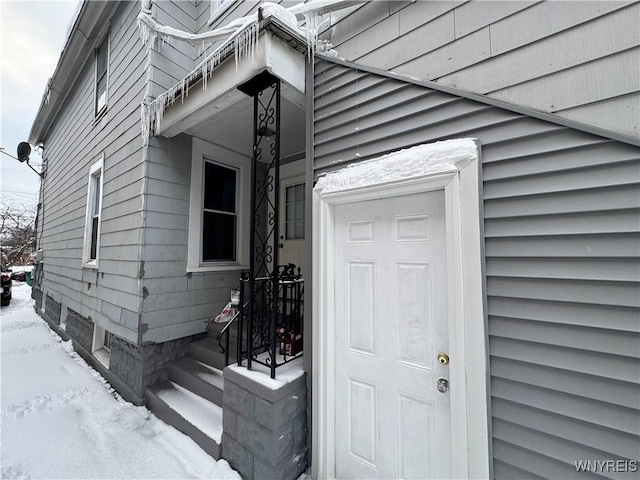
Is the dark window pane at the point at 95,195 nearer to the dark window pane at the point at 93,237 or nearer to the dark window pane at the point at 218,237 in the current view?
the dark window pane at the point at 93,237

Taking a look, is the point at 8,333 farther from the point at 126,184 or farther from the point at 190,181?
the point at 190,181

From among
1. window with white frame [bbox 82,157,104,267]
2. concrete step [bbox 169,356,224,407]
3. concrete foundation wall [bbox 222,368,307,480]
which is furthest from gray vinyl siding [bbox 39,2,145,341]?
concrete foundation wall [bbox 222,368,307,480]

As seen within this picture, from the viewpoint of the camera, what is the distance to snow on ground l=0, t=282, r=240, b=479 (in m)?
2.18

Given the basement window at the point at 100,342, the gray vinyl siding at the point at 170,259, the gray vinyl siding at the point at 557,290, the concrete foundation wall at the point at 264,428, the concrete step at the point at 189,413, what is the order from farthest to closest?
the basement window at the point at 100,342, the gray vinyl siding at the point at 170,259, the concrete step at the point at 189,413, the concrete foundation wall at the point at 264,428, the gray vinyl siding at the point at 557,290

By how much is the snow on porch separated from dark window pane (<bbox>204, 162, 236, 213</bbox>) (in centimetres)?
238

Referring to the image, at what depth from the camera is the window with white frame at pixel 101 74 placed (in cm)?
481

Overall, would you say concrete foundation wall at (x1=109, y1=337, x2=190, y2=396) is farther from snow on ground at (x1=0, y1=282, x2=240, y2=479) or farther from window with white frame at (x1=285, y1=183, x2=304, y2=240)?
window with white frame at (x1=285, y1=183, x2=304, y2=240)

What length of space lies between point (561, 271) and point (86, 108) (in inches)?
309

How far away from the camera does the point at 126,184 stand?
3.66 meters

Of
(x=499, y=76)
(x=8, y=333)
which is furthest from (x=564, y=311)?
(x=8, y=333)

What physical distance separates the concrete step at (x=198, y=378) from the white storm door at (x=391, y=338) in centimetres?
143

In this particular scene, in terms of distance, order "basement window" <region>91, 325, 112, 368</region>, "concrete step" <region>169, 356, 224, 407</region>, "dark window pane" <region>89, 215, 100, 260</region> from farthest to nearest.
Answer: "dark window pane" <region>89, 215, 100, 260</region>
"basement window" <region>91, 325, 112, 368</region>
"concrete step" <region>169, 356, 224, 407</region>

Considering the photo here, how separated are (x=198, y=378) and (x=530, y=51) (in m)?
3.80

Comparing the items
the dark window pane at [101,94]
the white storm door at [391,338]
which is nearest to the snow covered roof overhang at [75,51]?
the dark window pane at [101,94]
